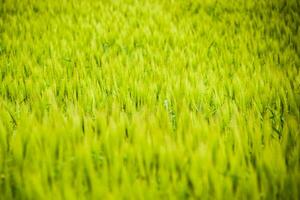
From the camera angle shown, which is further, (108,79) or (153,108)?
(108,79)

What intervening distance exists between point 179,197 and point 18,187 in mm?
394

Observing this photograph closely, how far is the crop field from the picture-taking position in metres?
0.82

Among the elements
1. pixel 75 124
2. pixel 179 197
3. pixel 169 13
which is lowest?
pixel 179 197

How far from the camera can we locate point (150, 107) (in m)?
1.41

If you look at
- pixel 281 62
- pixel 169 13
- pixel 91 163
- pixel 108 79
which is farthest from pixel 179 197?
pixel 169 13

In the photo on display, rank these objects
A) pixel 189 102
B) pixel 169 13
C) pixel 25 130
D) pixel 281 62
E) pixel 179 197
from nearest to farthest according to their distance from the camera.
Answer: pixel 179 197
pixel 25 130
pixel 189 102
pixel 281 62
pixel 169 13

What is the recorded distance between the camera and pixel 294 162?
88 centimetres

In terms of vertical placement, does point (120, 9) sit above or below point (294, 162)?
above

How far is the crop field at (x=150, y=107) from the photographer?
2.70 ft

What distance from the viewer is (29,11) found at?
3.61 m

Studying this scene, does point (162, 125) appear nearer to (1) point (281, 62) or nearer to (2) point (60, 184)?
(2) point (60, 184)

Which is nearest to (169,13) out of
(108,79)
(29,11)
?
(29,11)

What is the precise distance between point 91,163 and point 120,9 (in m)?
3.17

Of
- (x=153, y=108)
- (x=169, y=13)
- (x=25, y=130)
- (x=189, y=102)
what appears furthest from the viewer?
(x=169, y=13)
